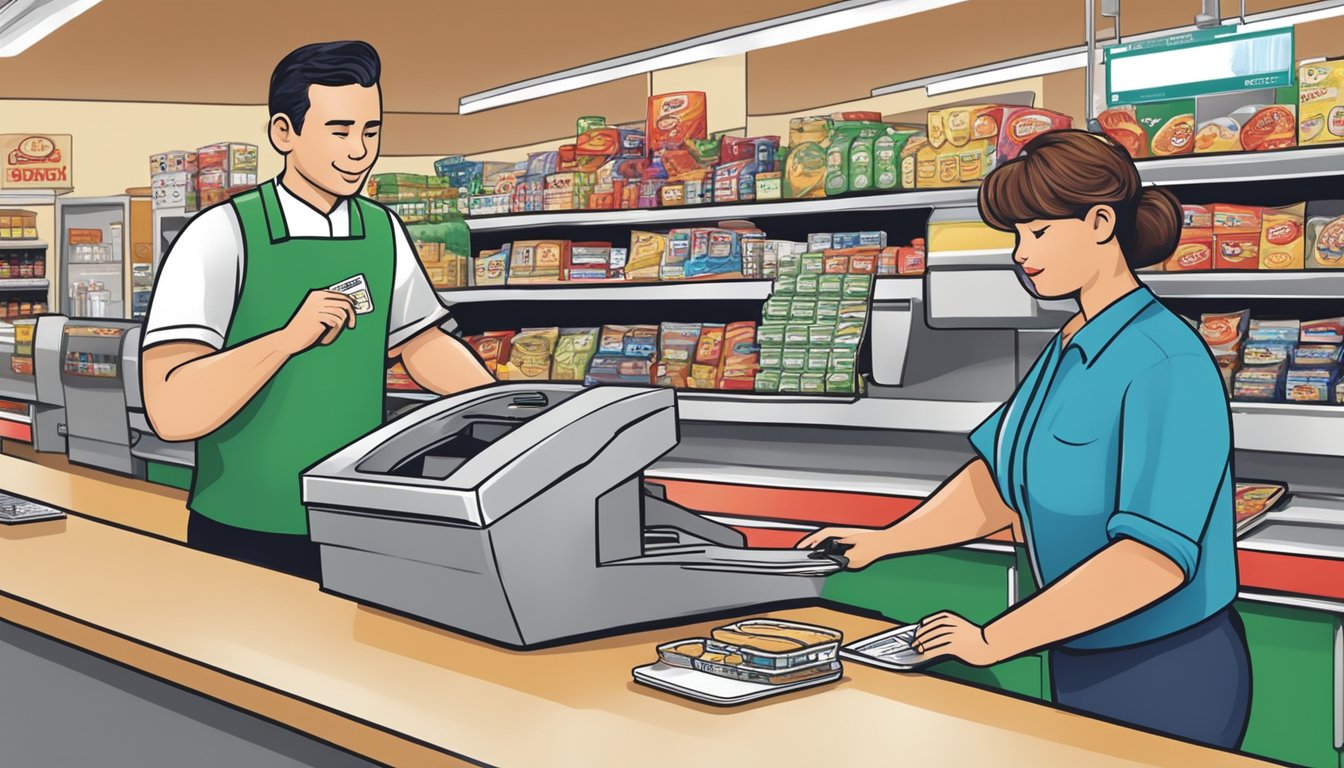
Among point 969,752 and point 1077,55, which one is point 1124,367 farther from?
point 1077,55

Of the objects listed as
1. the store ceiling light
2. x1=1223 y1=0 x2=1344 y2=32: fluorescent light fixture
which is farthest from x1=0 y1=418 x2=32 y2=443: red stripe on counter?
x1=1223 y1=0 x2=1344 y2=32: fluorescent light fixture

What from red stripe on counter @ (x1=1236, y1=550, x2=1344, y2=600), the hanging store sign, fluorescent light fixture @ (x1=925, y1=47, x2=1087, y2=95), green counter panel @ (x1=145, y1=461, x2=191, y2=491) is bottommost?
red stripe on counter @ (x1=1236, y1=550, x2=1344, y2=600)

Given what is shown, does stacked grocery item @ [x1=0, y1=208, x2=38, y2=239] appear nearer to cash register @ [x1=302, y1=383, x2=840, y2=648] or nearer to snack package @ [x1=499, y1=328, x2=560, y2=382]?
snack package @ [x1=499, y1=328, x2=560, y2=382]

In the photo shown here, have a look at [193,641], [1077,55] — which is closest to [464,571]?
[193,641]

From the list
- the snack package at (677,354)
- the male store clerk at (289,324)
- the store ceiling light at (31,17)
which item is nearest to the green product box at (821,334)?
the snack package at (677,354)

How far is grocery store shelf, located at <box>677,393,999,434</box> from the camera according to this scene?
395cm

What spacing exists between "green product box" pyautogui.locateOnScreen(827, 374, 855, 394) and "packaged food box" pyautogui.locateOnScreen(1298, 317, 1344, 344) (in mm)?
1337

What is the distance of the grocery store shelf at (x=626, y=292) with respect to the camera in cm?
459

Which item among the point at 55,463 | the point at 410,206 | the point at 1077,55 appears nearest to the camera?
the point at 55,463

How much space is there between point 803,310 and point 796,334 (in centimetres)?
8

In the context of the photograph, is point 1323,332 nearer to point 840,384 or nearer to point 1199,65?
point 1199,65

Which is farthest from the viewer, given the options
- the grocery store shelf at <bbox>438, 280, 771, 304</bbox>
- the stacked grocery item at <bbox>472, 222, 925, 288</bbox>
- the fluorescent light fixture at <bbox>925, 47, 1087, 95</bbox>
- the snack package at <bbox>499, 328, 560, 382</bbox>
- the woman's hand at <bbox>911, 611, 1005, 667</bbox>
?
the fluorescent light fixture at <bbox>925, 47, 1087, 95</bbox>

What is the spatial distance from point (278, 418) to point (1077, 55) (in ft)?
27.5

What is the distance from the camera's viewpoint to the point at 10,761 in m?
2.16
